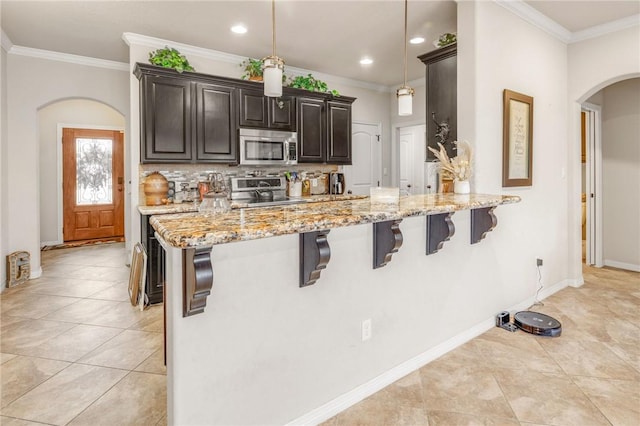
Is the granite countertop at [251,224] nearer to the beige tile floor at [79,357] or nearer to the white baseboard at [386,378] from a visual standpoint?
the white baseboard at [386,378]

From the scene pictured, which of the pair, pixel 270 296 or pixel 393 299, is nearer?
pixel 270 296

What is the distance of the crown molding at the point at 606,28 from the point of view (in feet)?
11.2

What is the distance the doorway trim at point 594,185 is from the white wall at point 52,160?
7.15 metres

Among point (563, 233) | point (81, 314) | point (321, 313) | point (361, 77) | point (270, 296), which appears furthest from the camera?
point (361, 77)

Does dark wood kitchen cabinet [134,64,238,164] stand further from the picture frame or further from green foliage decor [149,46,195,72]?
the picture frame

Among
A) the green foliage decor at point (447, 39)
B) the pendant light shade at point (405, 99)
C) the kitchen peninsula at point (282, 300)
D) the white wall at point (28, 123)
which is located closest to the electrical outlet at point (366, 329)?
the kitchen peninsula at point (282, 300)

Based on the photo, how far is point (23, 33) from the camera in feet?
12.5

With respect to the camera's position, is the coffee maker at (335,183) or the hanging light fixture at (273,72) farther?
the coffee maker at (335,183)

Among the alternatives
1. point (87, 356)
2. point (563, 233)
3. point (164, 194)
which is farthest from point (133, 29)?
point (563, 233)

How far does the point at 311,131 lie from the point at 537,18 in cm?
269

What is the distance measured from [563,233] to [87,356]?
178 inches

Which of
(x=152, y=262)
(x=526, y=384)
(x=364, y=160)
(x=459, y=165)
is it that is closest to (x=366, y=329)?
(x=526, y=384)

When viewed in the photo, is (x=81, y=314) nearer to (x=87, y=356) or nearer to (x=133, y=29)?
(x=87, y=356)

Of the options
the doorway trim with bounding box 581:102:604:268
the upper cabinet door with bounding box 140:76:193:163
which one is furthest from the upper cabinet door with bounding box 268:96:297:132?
the doorway trim with bounding box 581:102:604:268
